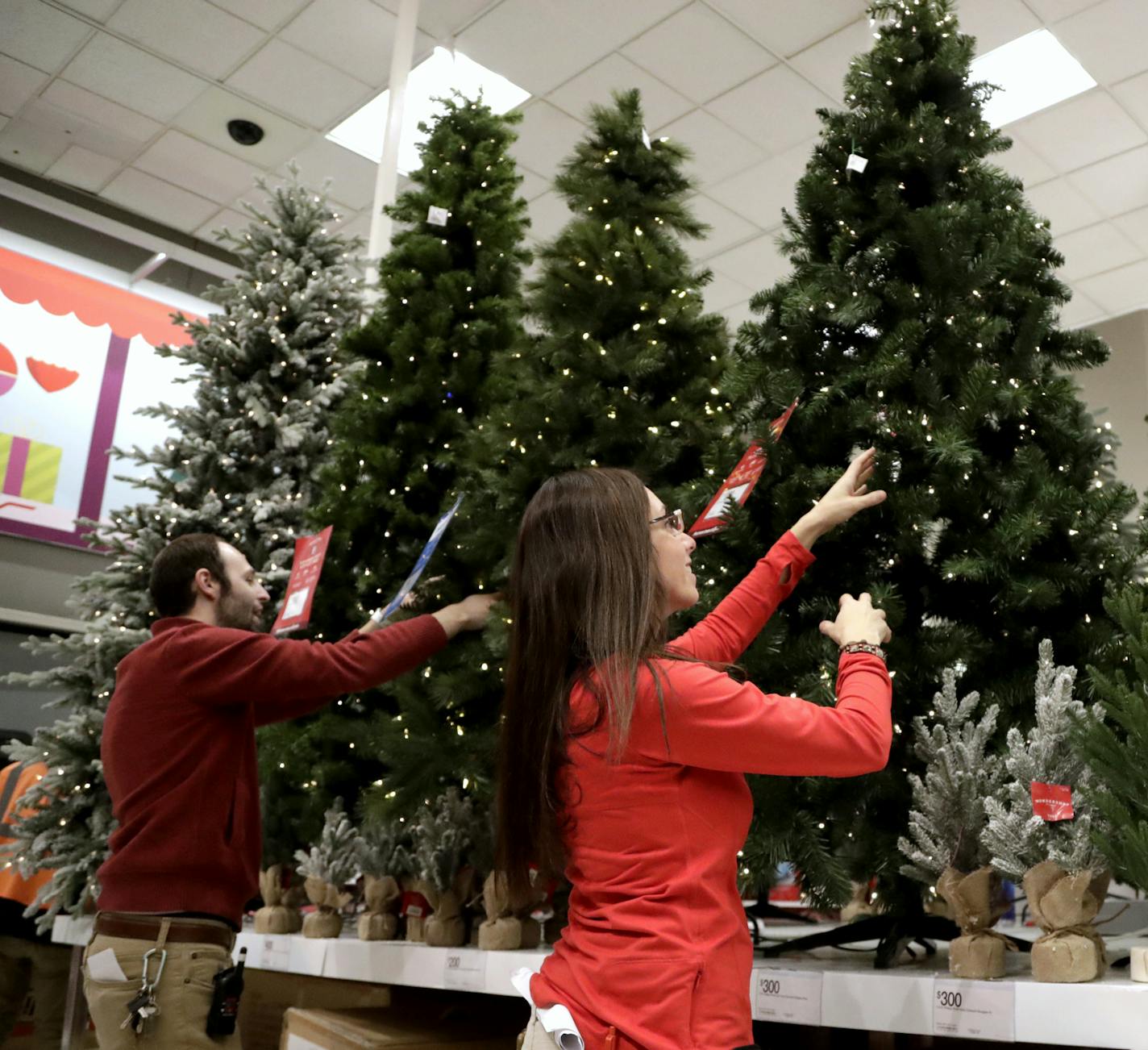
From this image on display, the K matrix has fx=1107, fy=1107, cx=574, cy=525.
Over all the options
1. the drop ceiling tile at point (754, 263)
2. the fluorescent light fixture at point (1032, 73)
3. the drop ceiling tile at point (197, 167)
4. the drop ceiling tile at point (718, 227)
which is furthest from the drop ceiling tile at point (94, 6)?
the fluorescent light fixture at point (1032, 73)

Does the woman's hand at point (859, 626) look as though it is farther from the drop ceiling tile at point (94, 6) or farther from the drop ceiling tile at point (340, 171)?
the drop ceiling tile at point (340, 171)

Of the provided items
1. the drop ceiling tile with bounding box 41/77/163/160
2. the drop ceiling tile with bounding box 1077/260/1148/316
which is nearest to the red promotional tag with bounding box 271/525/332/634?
the drop ceiling tile with bounding box 41/77/163/160

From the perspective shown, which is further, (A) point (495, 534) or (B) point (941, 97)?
(A) point (495, 534)

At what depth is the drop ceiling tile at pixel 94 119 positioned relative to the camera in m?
6.38

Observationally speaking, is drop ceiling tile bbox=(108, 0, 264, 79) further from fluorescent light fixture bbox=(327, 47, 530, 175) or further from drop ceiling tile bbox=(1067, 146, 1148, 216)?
drop ceiling tile bbox=(1067, 146, 1148, 216)

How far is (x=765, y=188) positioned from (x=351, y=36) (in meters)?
2.56

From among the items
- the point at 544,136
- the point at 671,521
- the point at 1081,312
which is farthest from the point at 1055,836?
the point at 1081,312

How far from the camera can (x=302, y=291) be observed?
14.8ft

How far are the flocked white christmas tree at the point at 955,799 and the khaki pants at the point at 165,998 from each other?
1475 mm

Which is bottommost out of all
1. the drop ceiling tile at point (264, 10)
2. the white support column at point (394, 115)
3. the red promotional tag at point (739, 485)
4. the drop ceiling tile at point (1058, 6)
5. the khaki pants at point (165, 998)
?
the khaki pants at point (165, 998)

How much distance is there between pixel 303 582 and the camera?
3080mm

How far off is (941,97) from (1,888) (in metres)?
4.21

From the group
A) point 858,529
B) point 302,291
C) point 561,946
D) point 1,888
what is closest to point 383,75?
point 302,291

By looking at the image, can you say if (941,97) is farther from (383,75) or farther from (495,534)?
(383,75)
